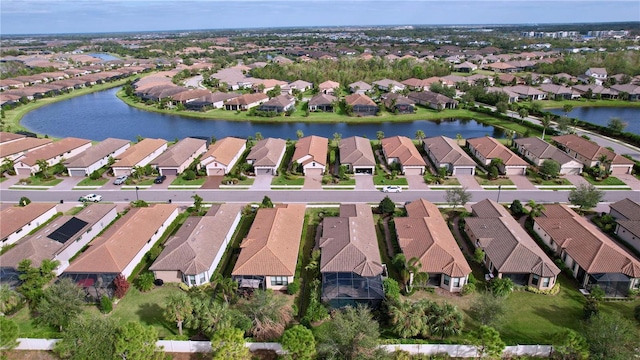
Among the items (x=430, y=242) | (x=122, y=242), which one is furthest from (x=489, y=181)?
(x=122, y=242)

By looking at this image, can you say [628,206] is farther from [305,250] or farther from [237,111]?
[237,111]

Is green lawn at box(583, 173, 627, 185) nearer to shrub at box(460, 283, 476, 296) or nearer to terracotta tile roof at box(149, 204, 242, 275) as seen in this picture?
shrub at box(460, 283, 476, 296)

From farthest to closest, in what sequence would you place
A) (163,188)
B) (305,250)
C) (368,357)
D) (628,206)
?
(163,188) < (628,206) < (305,250) < (368,357)

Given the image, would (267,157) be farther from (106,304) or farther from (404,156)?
(106,304)

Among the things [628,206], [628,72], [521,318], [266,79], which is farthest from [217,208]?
[628,72]

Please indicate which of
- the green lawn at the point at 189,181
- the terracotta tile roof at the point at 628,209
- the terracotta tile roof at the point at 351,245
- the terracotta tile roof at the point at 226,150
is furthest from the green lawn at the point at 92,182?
the terracotta tile roof at the point at 628,209

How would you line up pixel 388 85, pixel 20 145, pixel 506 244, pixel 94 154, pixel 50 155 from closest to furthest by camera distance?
1. pixel 506 244
2. pixel 94 154
3. pixel 50 155
4. pixel 20 145
5. pixel 388 85

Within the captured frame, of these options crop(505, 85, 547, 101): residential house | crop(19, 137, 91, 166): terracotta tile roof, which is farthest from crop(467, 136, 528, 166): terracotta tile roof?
crop(19, 137, 91, 166): terracotta tile roof
